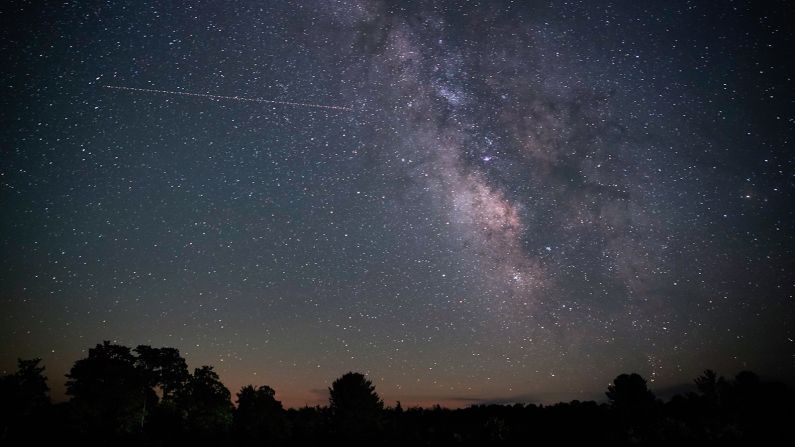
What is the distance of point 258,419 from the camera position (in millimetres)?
35719

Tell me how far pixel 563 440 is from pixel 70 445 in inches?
1261

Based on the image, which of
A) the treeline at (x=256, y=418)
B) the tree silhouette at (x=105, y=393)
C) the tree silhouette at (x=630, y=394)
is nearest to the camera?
the treeline at (x=256, y=418)

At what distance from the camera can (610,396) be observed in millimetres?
49250

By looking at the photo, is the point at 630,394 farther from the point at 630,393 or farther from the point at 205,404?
the point at 205,404

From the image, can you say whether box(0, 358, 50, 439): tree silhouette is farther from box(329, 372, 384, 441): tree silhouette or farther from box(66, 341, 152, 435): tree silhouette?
box(329, 372, 384, 441): tree silhouette

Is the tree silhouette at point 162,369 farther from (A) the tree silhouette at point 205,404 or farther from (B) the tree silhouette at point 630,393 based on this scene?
(B) the tree silhouette at point 630,393

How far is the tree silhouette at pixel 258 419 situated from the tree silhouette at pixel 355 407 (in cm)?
747

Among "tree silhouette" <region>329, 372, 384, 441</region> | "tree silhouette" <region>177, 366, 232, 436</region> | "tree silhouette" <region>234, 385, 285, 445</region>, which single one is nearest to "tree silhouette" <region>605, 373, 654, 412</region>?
"tree silhouette" <region>329, 372, 384, 441</region>

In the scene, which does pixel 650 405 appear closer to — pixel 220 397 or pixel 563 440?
pixel 563 440

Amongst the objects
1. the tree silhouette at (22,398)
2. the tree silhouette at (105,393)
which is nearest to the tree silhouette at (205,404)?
the tree silhouette at (105,393)

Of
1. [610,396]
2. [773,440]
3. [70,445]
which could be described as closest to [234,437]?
[70,445]

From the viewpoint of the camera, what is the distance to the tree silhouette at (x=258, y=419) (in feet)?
114

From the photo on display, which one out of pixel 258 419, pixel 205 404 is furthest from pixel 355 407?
pixel 205 404

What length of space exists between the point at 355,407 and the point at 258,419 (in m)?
10.6
